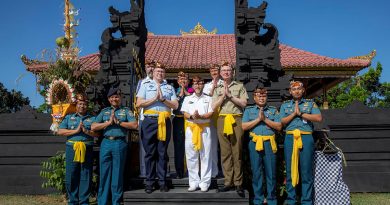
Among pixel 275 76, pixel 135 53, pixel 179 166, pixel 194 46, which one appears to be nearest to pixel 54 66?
pixel 135 53

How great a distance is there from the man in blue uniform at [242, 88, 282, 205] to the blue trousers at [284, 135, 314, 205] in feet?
0.68

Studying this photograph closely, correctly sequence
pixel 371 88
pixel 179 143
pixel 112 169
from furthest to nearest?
1. pixel 371 88
2. pixel 179 143
3. pixel 112 169

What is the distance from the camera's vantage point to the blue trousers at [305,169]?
517 cm

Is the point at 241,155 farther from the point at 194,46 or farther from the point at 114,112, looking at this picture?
the point at 194,46

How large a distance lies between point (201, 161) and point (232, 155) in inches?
17.9

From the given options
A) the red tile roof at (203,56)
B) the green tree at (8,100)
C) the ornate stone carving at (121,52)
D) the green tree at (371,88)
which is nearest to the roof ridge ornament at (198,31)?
the red tile roof at (203,56)

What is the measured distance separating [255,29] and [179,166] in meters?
2.65

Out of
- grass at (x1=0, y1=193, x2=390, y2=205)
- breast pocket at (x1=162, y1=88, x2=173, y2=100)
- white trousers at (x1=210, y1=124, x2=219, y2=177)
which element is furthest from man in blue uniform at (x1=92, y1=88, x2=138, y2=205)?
grass at (x1=0, y1=193, x2=390, y2=205)

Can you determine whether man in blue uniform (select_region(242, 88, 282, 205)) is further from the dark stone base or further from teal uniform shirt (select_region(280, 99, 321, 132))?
the dark stone base

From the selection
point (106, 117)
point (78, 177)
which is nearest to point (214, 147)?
point (106, 117)

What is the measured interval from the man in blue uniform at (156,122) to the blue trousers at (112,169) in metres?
0.37

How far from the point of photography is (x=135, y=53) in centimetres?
659

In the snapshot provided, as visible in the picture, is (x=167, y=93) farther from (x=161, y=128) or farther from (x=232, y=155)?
(x=232, y=155)

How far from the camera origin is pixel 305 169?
5.18 metres
